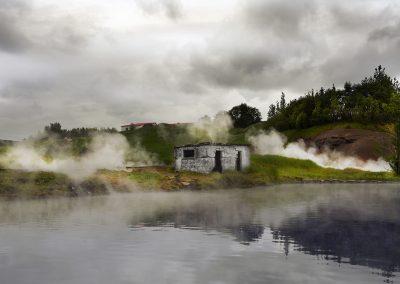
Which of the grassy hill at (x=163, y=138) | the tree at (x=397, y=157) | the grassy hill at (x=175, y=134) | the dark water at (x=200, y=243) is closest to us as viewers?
the dark water at (x=200, y=243)

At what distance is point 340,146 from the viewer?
105188 millimetres

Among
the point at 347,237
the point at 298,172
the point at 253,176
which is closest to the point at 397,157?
the point at 298,172

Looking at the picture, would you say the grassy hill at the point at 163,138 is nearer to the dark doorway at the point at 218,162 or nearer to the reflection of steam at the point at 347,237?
the dark doorway at the point at 218,162

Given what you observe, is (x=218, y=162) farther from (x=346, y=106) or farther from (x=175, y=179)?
(x=346, y=106)

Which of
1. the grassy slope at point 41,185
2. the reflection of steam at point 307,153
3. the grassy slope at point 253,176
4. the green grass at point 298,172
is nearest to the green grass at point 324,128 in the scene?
the reflection of steam at point 307,153

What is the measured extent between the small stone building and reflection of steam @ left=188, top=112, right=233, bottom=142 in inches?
1927

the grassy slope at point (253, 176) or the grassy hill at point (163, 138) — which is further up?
the grassy hill at point (163, 138)

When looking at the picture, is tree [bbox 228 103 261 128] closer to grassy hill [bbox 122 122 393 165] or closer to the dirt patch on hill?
grassy hill [bbox 122 122 393 165]

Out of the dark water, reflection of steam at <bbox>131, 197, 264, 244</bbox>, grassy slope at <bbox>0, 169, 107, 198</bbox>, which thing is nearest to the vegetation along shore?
grassy slope at <bbox>0, 169, 107, 198</bbox>

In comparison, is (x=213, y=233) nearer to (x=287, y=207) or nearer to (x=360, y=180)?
(x=287, y=207)

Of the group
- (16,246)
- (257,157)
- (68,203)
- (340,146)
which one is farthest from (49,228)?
(340,146)

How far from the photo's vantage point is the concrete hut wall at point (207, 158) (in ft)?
220

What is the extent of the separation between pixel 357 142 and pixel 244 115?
197ft

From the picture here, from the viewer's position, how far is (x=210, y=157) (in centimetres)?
6694
